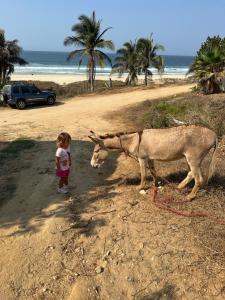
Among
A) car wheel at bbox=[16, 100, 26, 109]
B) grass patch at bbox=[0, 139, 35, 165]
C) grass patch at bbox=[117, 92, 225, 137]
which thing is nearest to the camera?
grass patch at bbox=[0, 139, 35, 165]

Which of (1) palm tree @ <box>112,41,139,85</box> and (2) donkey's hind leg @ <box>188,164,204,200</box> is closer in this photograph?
(2) donkey's hind leg @ <box>188,164,204,200</box>

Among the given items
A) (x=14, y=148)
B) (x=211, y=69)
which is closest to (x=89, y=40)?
(x=211, y=69)

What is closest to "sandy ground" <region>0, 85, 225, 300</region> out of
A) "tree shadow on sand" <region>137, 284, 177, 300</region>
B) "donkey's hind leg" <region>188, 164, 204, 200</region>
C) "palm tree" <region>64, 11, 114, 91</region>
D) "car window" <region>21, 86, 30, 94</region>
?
"tree shadow on sand" <region>137, 284, 177, 300</region>

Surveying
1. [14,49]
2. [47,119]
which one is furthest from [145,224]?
[14,49]

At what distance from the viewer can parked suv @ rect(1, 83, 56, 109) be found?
28062mm

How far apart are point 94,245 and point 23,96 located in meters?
21.4

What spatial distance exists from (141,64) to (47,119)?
26.9m

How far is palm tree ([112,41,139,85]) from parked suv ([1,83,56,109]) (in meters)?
20.3

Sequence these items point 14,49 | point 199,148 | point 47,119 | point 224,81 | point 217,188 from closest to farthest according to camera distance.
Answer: point 199,148 → point 217,188 → point 47,119 → point 224,81 → point 14,49

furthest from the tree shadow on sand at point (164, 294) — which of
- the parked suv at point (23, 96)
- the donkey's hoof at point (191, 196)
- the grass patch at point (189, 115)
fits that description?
the parked suv at point (23, 96)

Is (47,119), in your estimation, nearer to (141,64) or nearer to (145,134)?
(145,134)

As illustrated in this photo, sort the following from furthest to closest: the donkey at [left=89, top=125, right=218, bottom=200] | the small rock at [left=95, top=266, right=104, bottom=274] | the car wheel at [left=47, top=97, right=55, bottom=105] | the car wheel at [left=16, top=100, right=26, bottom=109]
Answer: the car wheel at [left=47, top=97, right=55, bottom=105], the car wheel at [left=16, top=100, right=26, bottom=109], the donkey at [left=89, top=125, right=218, bottom=200], the small rock at [left=95, top=266, right=104, bottom=274]

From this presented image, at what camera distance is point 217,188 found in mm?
10477

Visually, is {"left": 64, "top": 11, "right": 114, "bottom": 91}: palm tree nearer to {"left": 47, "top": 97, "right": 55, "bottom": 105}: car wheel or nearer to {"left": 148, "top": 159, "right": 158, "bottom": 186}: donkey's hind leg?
{"left": 47, "top": 97, "right": 55, "bottom": 105}: car wheel
